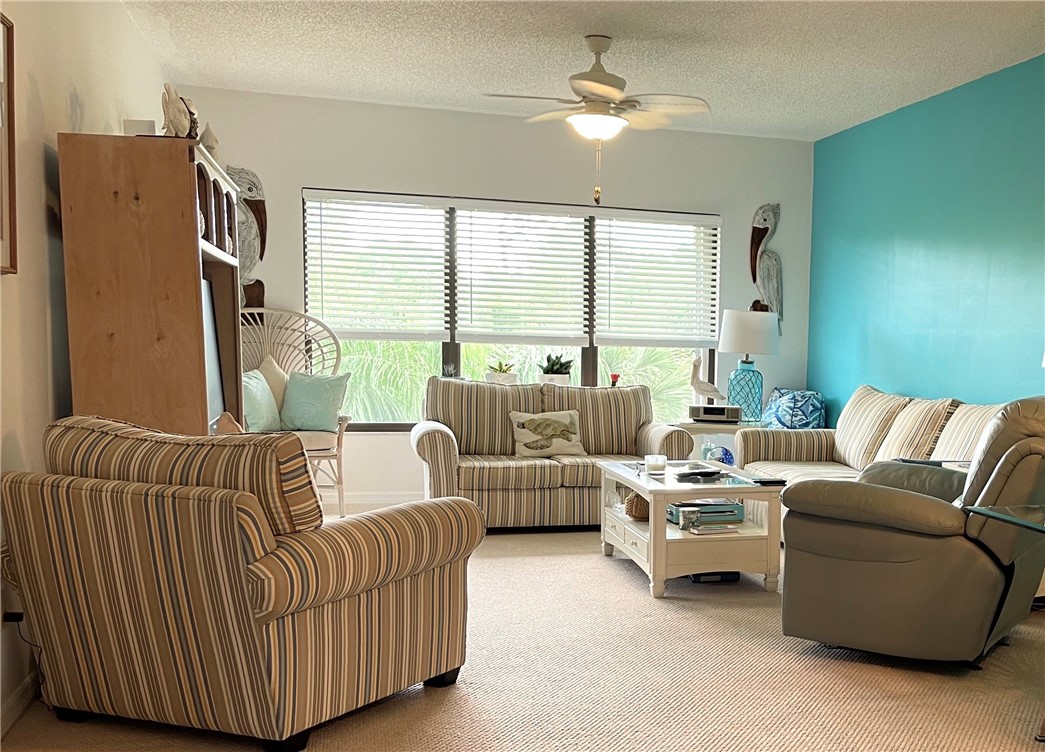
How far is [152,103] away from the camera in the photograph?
182 inches

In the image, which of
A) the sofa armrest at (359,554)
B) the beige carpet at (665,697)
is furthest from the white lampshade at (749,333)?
the sofa armrest at (359,554)

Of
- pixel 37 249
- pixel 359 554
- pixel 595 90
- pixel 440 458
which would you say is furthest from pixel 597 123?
pixel 359 554

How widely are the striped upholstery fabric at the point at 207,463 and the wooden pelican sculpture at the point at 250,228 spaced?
333 centimetres

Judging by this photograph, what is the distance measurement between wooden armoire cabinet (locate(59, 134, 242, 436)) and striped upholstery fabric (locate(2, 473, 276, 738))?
2.50 ft

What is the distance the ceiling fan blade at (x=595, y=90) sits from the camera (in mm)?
3809

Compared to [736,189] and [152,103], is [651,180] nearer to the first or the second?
[736,189]

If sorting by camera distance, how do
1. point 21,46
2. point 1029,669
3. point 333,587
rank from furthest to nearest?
point 1029,669
point 21,46
point 333,587

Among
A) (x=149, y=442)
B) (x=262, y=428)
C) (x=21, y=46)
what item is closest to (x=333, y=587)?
(x=149, y=442)

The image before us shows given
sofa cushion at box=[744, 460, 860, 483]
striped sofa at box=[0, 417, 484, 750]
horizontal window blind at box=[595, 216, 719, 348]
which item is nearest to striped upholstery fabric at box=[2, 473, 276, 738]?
striped sofa at box=[0, 417, 484, 750]

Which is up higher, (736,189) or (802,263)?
(736,189)

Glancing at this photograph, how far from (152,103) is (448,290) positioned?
2167 mm

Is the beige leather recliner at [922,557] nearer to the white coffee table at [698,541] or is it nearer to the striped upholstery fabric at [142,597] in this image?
the white coffee table at [698,541]

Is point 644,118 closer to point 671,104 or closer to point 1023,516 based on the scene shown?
point 671,104

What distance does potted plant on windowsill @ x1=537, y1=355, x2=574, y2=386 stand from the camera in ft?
19.2
